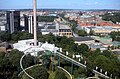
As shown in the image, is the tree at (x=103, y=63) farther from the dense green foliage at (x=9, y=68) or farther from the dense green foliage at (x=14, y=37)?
the dense green foliage at (x=14, y=37)

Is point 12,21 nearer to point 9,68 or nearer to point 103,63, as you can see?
point 9,68

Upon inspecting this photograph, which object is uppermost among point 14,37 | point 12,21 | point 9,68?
point 12,21

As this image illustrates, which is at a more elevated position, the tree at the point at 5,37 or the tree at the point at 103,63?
the tree at the point at 103,63

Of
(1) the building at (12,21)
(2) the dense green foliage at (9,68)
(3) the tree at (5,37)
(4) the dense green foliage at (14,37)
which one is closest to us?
(2) the dense green foliage at (9,68)

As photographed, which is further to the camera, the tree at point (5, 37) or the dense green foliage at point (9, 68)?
the tree at point (5, 37)

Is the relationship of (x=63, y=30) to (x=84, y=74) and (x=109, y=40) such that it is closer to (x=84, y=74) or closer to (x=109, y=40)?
(x=109, y=40)

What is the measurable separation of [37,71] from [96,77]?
1534 mm

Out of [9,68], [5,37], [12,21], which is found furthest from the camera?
[12,21]

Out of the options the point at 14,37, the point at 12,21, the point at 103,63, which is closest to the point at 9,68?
the point at 103,63

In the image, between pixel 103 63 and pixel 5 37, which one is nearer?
pixel 103 63

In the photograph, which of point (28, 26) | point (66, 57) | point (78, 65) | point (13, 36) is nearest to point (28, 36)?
point (13, 36)

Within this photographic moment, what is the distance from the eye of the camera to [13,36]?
38.0 ft

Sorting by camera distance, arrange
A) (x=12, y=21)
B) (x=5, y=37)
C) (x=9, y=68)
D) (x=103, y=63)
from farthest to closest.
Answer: (x=12, y=21)
(x=5, y=37)
(x=103, y=63)
(x=9, y=68)

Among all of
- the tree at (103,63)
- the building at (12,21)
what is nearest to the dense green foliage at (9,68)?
the tree at (103,63)
